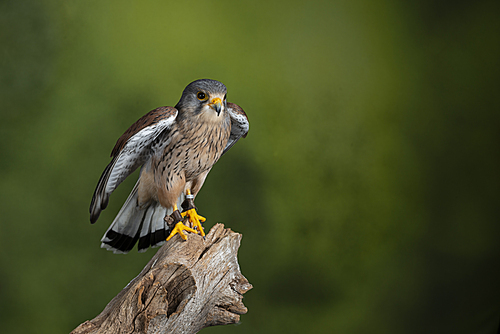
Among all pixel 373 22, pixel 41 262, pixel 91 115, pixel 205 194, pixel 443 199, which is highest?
pixel 373 22

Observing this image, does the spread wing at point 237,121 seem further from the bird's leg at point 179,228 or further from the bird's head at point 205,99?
the bird's leg at point 179,228

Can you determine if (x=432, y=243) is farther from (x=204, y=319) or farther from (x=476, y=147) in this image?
(x=204, y=319)

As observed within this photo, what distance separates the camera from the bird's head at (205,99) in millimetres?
1686

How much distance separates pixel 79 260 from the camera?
2.68 meters

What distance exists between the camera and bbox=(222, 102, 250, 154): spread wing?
6.49 ft

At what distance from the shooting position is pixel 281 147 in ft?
9.56

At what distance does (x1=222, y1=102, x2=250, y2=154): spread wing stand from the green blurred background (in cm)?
73

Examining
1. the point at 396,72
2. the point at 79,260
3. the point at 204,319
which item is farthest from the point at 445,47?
the point at 79,260

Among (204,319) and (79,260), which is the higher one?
(79,260)

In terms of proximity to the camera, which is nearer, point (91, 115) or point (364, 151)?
point (91, 115)

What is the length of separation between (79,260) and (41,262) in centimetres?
24

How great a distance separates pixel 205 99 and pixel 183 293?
823 millimetres

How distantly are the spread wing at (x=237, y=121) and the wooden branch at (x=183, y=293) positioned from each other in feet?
1.89

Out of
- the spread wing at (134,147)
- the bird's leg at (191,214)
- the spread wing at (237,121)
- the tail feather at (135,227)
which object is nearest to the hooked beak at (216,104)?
the spread wing at (134,147)
